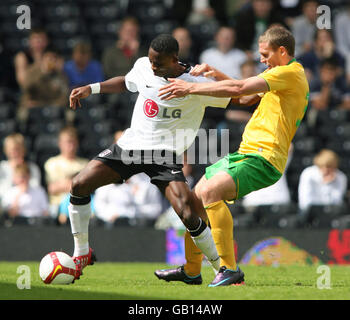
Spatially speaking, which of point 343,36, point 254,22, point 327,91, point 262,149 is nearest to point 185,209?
point 262,149

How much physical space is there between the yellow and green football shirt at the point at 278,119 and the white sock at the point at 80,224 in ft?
4.80

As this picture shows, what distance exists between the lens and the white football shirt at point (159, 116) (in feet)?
23.1

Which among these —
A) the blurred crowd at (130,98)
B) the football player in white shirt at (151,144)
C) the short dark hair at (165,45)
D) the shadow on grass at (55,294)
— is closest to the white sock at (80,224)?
the football player in white shirt at (151,144)

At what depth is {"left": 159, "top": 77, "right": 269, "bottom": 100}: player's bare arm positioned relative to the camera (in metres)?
6.32

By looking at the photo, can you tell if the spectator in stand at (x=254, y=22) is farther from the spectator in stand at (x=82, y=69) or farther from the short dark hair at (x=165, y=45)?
the short dark hair at (x=165, y=45)

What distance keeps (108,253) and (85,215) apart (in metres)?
3.55

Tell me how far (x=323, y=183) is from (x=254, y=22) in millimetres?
3711

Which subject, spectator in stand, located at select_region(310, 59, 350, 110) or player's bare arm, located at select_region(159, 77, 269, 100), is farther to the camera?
spectator in stand, located at select_region(310, 59, 350, 110)

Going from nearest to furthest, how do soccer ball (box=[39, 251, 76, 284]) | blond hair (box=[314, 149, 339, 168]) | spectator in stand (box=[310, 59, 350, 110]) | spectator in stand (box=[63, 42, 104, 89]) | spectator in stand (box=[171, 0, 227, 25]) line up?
soccer ball (box=[39, 251, 76, 284])
blond hair (box=[314, 149, 339, 168])
spectator in stand (box=[310, 59, 350, 110])
spectator in stand (box=[63, 42, 104, 89])
spectator in stand (box=[171, 0, 227, 25])

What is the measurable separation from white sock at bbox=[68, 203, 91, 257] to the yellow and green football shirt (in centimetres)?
146

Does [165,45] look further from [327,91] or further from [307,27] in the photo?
[307,27]

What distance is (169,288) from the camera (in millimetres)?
6562

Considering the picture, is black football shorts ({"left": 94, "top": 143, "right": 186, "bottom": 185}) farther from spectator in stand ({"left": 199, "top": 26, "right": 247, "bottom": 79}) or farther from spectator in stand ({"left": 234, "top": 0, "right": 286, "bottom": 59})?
spectator in stand ({"left": 234, "top": 0, "right": 286, "bottom": 59})

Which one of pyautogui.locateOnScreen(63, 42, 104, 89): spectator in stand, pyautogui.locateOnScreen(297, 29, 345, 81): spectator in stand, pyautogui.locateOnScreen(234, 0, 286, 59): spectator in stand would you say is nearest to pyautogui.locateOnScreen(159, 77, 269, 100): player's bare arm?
pyautogui.locateOnScreen(297, 29, 345, 81): spectator in stand
